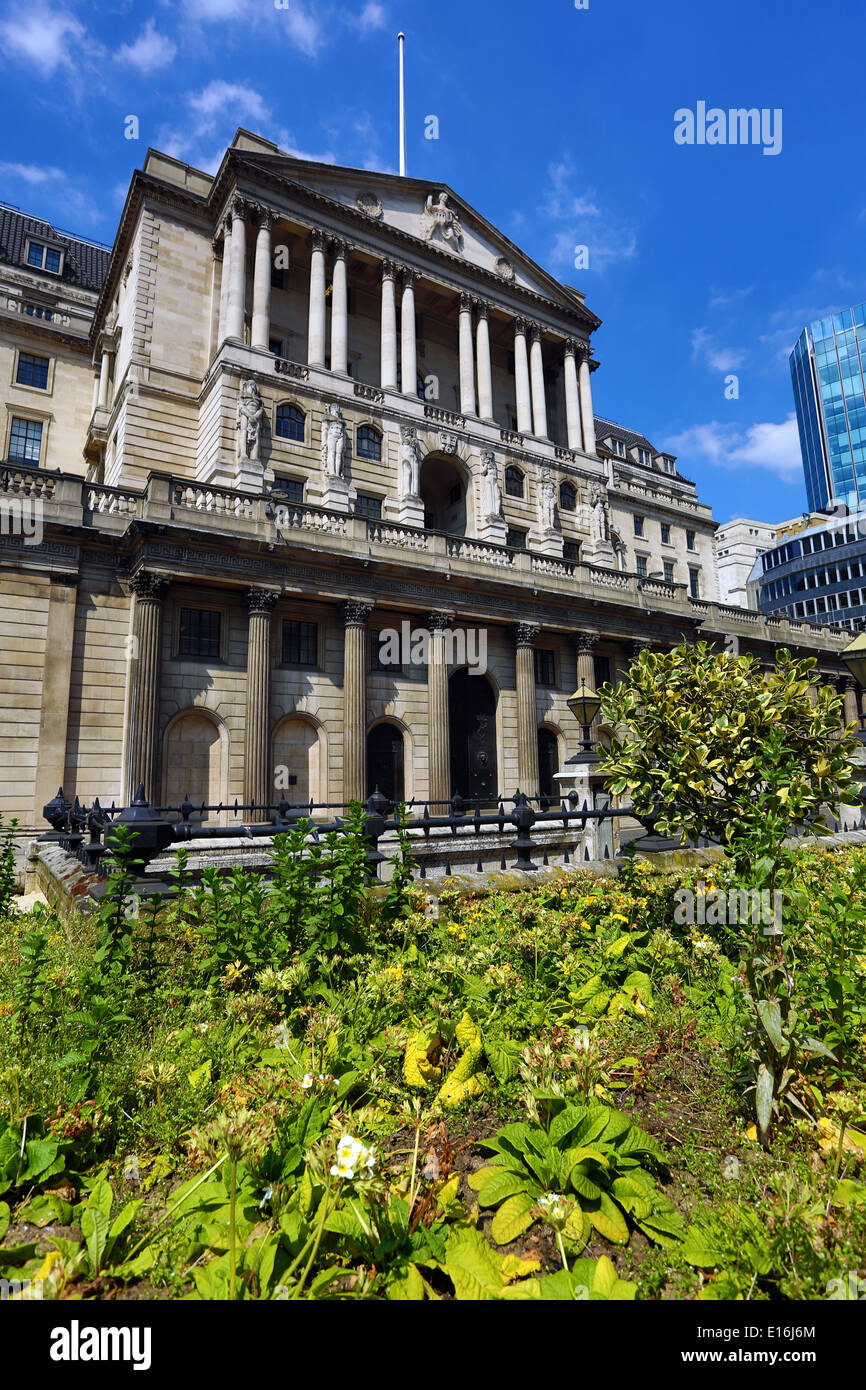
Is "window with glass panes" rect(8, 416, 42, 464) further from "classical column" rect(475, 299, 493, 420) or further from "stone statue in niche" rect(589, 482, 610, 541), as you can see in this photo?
"stone statue in niche" rect(589, 482, 610, 541)

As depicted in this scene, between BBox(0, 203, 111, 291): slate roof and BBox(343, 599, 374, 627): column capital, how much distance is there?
104ft

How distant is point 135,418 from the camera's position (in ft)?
82.1

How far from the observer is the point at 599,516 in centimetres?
3397

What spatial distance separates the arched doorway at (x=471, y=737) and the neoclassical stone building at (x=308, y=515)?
9 cm

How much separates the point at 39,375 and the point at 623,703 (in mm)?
38966

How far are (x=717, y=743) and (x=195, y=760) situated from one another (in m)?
16.5

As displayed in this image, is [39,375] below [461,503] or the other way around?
the other way around

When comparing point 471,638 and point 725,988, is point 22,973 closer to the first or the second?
point 725,988

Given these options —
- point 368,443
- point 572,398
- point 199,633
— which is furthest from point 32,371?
point 572,398

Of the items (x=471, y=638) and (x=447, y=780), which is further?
(x=471, y=638)

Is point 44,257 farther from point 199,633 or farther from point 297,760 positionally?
point 297,760

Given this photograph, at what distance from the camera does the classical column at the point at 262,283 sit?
25234 mm

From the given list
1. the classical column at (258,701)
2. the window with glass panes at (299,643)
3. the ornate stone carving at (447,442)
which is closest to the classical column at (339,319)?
the ornate stone carving at (447,442)
